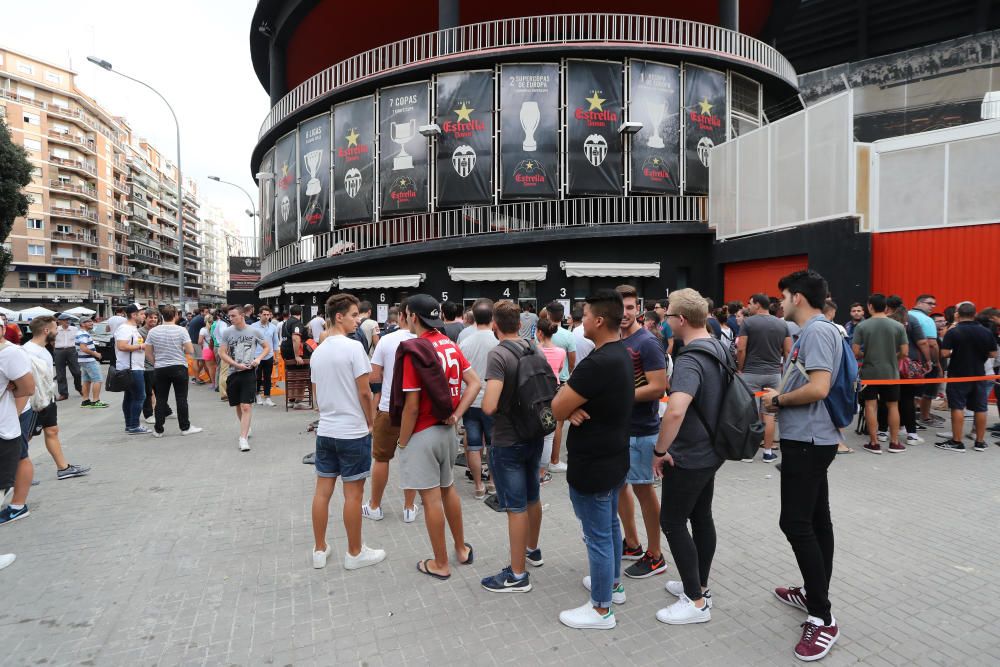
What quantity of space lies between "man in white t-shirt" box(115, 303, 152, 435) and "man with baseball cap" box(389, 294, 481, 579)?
665 cm

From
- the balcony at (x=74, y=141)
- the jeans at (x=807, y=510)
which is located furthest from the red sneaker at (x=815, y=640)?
the balcony at (x=74, y=141)

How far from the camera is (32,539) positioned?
440cm

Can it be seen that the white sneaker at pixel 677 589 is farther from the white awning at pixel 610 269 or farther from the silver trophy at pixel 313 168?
the silver trophy at pixel 313 168

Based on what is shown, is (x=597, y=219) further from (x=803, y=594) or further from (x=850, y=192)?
(x=803, y=594)

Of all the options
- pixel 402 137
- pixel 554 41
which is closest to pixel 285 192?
pixel 402 137

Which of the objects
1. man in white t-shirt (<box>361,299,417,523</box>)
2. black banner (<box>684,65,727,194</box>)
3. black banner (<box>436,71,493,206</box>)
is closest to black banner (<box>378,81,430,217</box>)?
black banner (<box>436,71,493,206</box>)

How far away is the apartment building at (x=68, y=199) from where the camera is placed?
54.7 meters

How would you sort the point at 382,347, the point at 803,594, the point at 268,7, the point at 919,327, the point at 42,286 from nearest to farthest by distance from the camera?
the point at 803,594, the point at 382,347, the point at 919,327, the point at 268,7, the point at 42,286

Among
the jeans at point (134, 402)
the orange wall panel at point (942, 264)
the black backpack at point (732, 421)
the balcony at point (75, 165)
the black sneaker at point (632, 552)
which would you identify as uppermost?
the balcony at point (75, 165)

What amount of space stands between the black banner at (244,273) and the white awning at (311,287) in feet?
46.7

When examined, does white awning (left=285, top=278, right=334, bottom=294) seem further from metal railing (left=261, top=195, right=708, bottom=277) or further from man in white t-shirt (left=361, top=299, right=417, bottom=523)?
man in white t-shirt (left=361, top=299, right=417, bottom=523)

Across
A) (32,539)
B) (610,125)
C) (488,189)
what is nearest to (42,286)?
(488,189)

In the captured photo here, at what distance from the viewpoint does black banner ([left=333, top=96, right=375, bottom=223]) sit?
1988 cm

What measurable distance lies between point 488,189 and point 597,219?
402cm
